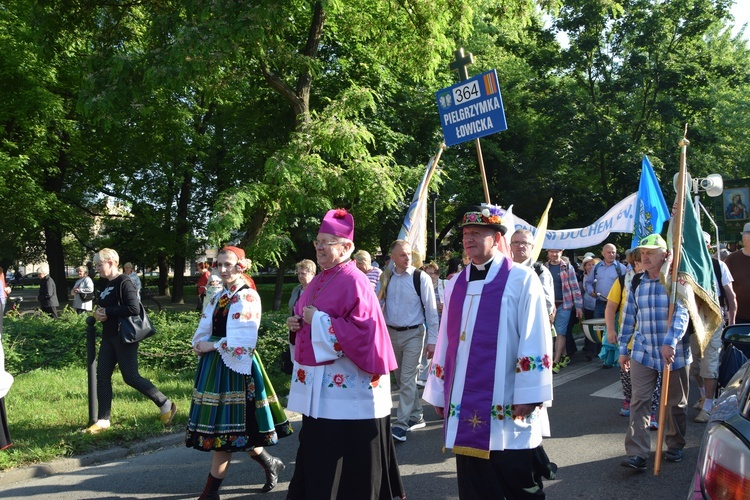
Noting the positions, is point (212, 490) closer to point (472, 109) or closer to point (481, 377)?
point (481, 377)

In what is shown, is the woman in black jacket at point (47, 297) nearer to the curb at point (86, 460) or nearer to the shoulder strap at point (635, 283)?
the curb at point (86, 460)

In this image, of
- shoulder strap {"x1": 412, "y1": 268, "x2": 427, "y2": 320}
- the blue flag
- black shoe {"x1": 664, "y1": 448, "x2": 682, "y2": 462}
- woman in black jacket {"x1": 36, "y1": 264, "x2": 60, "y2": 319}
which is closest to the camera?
black shoe {"x1": 664, "y1": 448, "x2": 682, "y2": 462}

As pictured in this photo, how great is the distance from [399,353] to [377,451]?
2.71m

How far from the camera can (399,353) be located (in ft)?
21.9

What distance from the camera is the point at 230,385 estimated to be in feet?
15.5

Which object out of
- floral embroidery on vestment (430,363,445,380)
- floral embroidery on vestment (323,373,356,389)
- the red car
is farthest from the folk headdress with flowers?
the red car

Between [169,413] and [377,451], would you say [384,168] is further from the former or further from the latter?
[377,451]

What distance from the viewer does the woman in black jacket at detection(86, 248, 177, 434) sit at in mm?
6656

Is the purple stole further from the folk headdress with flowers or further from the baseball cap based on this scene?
the baseball cap

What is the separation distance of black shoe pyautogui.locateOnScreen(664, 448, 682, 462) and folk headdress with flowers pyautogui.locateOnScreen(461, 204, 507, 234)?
301 centimetres

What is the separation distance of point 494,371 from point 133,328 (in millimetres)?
4507

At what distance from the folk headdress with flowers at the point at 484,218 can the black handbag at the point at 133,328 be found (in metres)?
A: 4.32

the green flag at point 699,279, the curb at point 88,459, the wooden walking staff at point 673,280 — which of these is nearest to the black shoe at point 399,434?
the curb at point 88,459

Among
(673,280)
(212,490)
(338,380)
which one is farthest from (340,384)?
(673,280)
